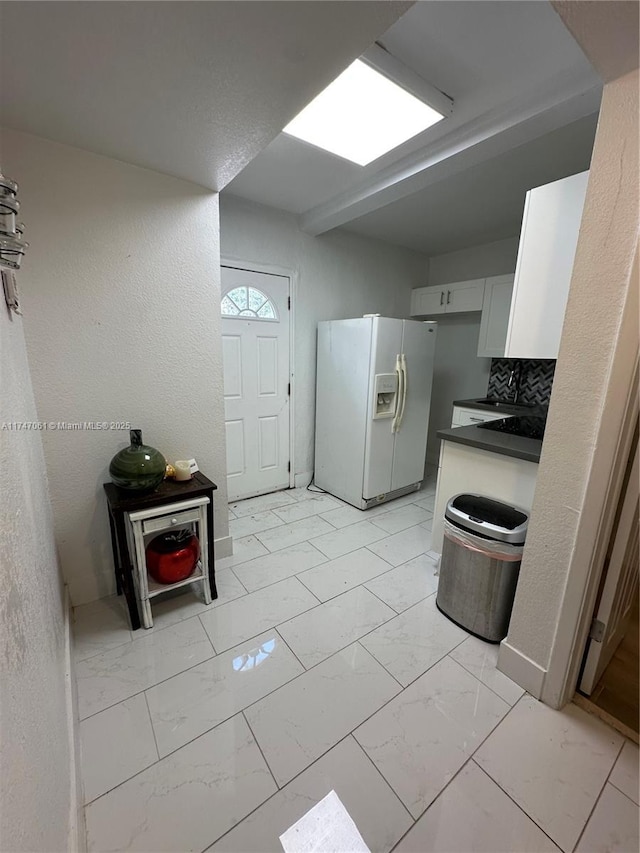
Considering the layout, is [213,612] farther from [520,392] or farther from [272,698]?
[520,392]

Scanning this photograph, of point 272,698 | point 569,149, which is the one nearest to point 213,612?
point 272,698

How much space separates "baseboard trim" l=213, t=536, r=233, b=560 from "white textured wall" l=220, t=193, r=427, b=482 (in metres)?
1.24

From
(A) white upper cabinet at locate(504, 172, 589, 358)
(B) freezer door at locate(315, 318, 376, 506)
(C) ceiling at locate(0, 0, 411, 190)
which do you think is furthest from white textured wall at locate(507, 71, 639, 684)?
(B) freezer door at locate(315, 318, 376, 506)

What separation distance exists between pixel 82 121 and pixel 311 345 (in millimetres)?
2126

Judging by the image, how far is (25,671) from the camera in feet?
2.29

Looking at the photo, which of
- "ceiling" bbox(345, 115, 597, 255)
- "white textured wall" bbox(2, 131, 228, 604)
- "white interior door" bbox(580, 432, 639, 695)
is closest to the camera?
"white interior door" bbox(580, 432, 639, 695)

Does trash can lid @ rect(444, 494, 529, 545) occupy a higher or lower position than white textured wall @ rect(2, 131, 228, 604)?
lower

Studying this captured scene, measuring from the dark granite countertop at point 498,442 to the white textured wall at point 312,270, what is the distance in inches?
63.6

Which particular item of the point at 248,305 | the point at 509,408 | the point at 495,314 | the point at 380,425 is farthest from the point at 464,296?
the point at 248,305

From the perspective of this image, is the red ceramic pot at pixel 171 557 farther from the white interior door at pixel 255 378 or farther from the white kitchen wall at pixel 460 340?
the white kitchen wall at pixel 460 340

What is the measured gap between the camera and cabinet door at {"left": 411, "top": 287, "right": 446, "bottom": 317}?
11.8ft

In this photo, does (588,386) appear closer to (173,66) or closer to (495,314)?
(173,66)

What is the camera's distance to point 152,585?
1.77m

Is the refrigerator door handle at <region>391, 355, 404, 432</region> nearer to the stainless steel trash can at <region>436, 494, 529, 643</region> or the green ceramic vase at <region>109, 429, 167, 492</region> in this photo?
the stainless steel trash can at <region>436, 494, 529, 643</region>
